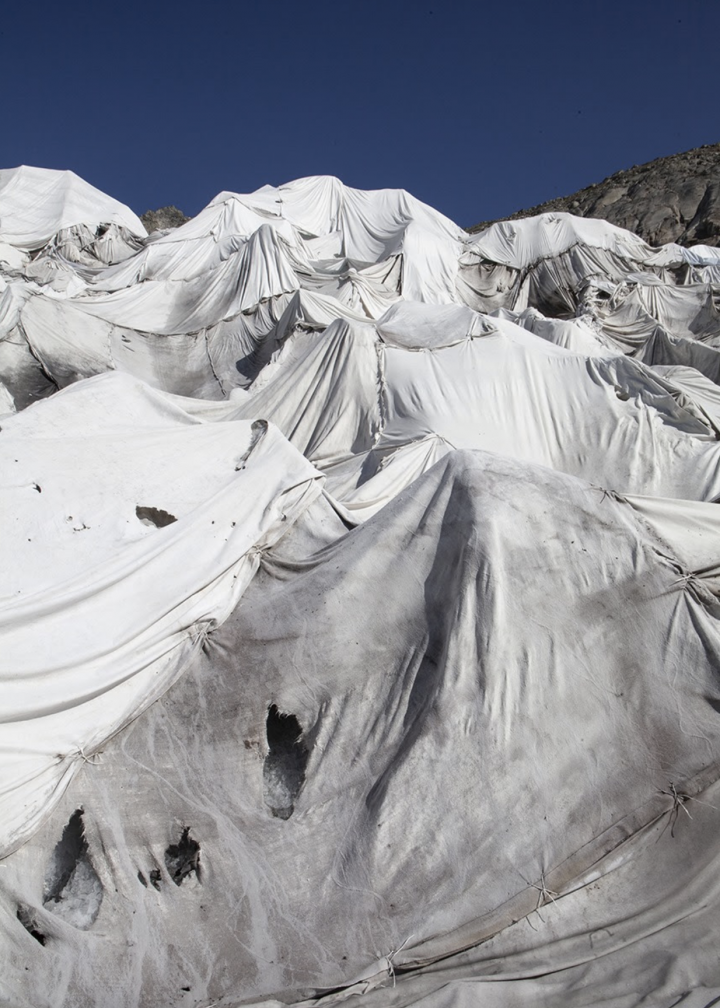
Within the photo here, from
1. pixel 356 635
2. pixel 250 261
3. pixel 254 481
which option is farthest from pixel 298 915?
pixel 250 261

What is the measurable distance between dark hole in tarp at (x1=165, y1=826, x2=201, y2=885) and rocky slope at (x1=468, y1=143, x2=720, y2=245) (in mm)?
22094

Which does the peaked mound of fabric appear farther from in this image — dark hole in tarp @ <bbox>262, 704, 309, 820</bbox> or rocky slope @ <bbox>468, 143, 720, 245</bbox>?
rocky slope @ <bbox>468, 143, 720, 245</bbox>

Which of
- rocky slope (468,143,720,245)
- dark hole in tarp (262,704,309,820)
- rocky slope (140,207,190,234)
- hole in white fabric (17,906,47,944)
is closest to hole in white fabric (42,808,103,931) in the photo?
hole in white fabric (17,906,47,944)

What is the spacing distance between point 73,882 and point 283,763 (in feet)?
3.01

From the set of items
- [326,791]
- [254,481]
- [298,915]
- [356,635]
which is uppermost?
[254,481]

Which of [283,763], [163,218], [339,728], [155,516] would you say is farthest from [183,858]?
Answer: [163,218]

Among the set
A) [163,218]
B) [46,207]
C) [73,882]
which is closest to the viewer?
[73,882]

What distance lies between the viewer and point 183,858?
3375 millimetres

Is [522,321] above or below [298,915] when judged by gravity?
above

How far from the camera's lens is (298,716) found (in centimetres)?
377

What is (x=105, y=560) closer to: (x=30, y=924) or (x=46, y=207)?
(x=30, y=924)

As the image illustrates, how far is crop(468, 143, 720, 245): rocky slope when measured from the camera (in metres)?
22.9

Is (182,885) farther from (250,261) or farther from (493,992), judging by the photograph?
(250,261)

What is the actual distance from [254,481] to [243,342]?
6523 millimetres
